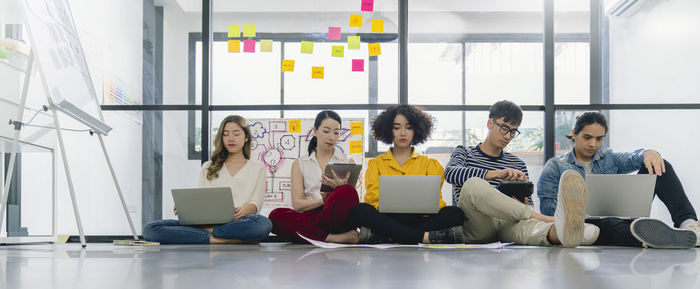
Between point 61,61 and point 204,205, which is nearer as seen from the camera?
point 204,205

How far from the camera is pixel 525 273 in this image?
4.90ft

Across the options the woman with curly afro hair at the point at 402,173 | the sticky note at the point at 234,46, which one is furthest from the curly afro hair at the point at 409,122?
the sticky note at the point at 234,46

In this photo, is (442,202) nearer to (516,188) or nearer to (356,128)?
(516,188)

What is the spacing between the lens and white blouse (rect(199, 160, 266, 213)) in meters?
3.05

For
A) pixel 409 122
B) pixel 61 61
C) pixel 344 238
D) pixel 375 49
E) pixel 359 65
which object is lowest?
pixel 344 238

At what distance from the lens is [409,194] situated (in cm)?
252

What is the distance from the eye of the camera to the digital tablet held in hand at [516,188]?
2.55 m

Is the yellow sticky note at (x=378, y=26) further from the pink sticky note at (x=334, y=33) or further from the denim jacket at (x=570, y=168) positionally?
the denim jacket at (x=570, y=168)

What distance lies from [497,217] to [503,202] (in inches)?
3.8

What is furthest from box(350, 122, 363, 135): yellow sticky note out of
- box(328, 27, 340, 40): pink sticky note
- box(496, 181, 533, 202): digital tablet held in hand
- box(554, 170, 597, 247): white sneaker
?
box(554, 170, 597, 247): white sneaker

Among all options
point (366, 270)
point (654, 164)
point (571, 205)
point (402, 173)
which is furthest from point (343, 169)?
point (654, 164)

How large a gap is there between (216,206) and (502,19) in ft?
7.85

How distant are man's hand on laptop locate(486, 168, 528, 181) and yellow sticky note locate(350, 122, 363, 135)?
132 centimetres

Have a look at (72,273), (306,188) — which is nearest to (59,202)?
(306,188)
